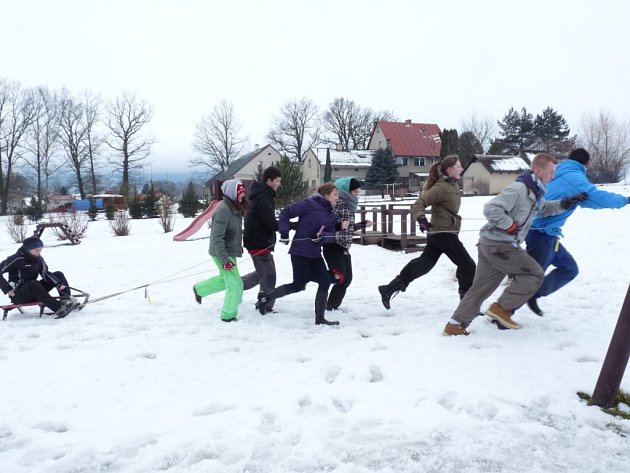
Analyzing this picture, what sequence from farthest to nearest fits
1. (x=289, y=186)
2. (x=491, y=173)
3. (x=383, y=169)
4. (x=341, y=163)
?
(x=341, y=163) < (x=383, y=169) < (x=491, y=173) < (x=289, y=186)

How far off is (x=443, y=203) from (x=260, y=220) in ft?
7.17

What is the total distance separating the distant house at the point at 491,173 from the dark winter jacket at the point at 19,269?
1626 inches

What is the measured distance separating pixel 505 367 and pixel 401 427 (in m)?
1.32

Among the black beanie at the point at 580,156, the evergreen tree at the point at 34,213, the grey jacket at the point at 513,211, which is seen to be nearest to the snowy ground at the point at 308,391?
the grey jacket at the point at 513,211

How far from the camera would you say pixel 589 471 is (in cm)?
257

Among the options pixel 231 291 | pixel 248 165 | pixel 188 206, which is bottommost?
pixel 231 291

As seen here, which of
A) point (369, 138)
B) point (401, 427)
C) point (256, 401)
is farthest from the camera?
point (369, 138)

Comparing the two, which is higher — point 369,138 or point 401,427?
point 369,138

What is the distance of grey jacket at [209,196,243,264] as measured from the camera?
18.6 ft

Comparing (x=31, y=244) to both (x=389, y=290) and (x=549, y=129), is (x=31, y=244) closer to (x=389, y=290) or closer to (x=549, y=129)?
(x=389, y=290)

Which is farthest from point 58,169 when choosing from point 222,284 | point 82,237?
point 222,284

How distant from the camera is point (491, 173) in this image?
1718 inches

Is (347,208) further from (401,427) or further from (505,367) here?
(401,427)

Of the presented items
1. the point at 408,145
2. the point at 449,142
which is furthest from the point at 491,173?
the point at 408,145
